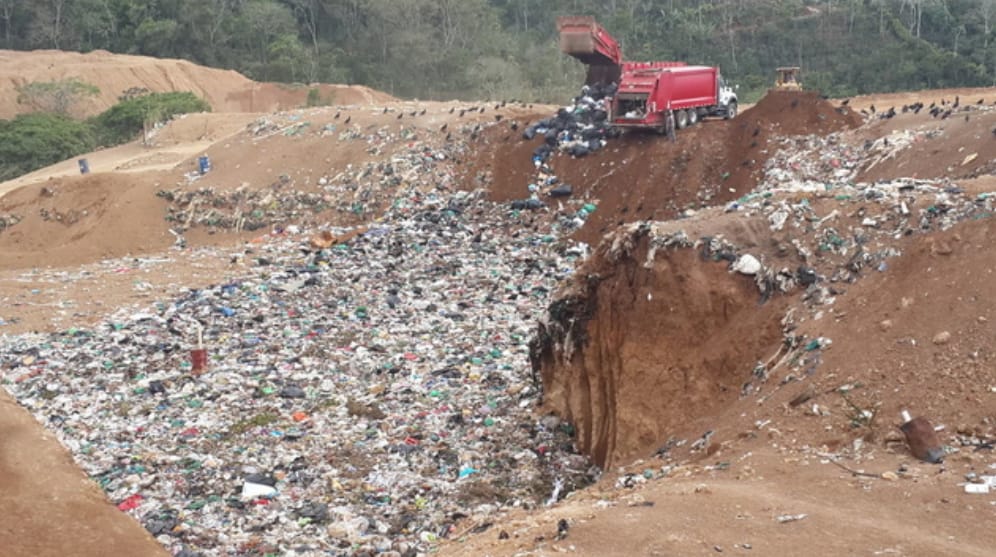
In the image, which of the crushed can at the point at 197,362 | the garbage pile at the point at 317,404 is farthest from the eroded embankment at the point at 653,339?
the crushed can at the point at 197,362

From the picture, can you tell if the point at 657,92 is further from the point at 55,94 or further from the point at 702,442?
the point at 55,94

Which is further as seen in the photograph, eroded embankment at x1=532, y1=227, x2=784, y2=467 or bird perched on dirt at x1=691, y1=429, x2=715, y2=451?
eroded embankment at x1=532, y1=227, x2=784, y2=467

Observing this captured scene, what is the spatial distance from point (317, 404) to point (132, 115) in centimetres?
2202

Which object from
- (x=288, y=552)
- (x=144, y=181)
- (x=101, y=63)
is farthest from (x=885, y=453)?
(x=101, y=63)

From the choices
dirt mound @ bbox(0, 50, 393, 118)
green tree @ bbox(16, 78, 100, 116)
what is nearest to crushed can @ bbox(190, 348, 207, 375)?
dirt mound @ bbox(0, 50, 393, 118)

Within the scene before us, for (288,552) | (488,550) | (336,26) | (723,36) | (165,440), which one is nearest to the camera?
(488,550)

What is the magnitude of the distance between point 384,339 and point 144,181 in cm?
993

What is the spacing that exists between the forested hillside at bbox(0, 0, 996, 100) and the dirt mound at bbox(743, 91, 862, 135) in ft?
40.9

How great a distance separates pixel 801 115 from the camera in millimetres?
14852

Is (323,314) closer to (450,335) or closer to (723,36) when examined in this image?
(450,335)

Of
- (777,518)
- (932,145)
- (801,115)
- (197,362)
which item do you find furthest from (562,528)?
(801,115)

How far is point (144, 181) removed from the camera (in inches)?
702

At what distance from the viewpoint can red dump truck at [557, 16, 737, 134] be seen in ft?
48.4

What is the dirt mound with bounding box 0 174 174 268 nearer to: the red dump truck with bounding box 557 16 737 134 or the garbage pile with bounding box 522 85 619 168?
the garbage pile with bounding box 522 85 619 168
